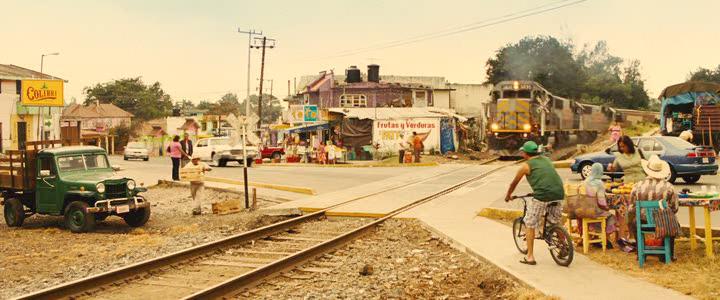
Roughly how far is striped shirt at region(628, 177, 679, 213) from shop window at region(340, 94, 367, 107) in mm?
52721

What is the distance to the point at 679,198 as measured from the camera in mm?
9969

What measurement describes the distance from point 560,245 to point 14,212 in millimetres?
13257

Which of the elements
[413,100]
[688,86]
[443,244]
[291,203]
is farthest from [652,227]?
[413,100]

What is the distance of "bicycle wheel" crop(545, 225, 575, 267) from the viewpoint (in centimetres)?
939

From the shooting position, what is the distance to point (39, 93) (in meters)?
55.6

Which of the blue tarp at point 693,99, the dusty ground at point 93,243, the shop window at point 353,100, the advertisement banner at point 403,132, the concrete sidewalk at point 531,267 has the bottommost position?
the dusty ground at point 93,243

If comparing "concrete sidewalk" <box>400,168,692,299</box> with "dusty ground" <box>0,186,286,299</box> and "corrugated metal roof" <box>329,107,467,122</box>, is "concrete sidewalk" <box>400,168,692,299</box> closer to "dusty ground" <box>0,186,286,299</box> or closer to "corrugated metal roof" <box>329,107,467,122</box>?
"dusty ground" <box>0,186,286,299</box>

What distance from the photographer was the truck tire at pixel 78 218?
50.5ft

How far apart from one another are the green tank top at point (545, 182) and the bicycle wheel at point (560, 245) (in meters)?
0.44

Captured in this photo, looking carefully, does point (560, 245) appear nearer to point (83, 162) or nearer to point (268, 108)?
point (83, 162)

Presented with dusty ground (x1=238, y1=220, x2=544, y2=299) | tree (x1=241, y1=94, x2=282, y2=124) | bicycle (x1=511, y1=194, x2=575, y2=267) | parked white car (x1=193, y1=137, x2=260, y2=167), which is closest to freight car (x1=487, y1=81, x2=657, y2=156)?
parked white car (x1=193, y1=137, x2=260, y2=167)

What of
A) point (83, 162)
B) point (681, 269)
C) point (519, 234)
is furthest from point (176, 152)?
point (681, 269)

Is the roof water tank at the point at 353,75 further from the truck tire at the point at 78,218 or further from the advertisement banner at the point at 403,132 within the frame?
the truck tire at the point at 78,218

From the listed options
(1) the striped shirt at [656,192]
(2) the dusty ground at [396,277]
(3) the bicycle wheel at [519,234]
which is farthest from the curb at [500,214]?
(1) the striped shirt at [656,192]
